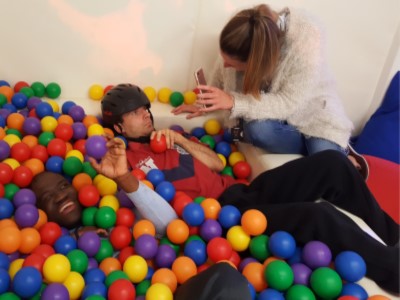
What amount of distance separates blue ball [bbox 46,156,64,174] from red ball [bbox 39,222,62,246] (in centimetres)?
34

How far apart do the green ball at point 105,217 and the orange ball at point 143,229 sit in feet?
0.33

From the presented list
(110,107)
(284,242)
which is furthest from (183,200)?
(110,107)

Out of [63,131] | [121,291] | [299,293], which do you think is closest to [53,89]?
[63,131]

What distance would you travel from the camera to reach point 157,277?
112 cm

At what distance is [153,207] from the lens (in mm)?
1289

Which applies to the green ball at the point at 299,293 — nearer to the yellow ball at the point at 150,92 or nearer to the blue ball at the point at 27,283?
the blue ball at the point at 27,283

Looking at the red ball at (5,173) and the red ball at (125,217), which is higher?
the red ball at (5,173)

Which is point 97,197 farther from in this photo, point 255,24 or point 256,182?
point 255,24

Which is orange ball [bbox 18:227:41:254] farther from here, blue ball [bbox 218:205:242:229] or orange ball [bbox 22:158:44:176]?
blue ball [bbox 218:205:242:229]

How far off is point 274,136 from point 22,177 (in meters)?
1.06

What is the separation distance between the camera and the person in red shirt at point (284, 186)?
1.14 metres

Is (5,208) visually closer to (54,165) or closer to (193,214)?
(54,165)

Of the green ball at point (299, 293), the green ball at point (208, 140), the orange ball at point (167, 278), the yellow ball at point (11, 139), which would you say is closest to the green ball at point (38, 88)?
A: the yellow ball at point (11, 139)

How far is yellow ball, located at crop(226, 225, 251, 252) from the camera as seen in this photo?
125 cm
